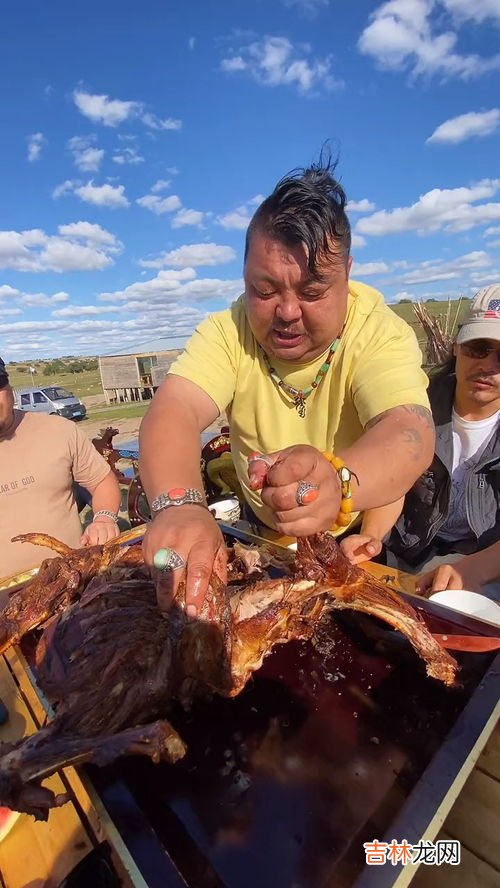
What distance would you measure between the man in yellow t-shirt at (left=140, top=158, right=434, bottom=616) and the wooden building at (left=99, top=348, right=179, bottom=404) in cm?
2141

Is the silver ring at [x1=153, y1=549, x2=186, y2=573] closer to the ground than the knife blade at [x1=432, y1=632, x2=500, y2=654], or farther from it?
farther from it

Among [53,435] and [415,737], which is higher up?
[53,435]

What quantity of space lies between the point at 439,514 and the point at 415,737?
180 centimetres

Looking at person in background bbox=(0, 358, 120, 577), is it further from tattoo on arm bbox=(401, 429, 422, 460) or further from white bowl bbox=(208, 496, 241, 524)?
tattoo on arm bbox=(401, 429, 422, 460)

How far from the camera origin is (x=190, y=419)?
2064mm

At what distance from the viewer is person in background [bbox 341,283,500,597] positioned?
100 inches

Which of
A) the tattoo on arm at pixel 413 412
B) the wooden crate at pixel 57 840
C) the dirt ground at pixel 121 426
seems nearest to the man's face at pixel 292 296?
the tattoo on arm at pixel 413 412

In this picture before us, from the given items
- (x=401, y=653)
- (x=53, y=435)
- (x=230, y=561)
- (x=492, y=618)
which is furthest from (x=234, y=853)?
(x=53, y=435)

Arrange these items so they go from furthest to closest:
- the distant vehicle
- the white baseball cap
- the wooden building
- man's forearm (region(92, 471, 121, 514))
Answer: the wooden building, the distant vehicle, man's forearm (region(92, 471, 121, 514)), the white baseball cap

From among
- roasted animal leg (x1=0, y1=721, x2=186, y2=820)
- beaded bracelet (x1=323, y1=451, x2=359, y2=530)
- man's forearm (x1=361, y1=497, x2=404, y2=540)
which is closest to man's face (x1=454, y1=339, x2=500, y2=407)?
man's forearm (x1=361, y1=497, x2=404, y2=540)

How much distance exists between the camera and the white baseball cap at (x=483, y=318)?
7.97 feet

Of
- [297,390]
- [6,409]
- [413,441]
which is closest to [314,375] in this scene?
[297,390]

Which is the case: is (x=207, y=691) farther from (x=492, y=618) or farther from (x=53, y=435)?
(x=53, y=435)

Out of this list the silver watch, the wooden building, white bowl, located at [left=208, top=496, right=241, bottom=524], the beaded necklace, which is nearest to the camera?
the silver watch
